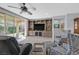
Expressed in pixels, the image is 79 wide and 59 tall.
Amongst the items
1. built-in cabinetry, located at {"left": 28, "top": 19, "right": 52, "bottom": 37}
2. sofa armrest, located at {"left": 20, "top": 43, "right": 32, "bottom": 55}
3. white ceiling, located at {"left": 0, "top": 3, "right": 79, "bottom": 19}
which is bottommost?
sofa armrest, located at {"left": 20, "top": 43, "right": 32, "bottom": 55}

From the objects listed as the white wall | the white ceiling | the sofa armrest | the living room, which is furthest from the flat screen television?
the white wall

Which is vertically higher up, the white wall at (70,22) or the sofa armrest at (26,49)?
the white wall at (70,22)

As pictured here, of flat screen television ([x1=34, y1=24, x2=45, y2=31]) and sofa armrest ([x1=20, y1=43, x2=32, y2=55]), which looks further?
flat screen television ([x1=34, y1=24, x2=45, y2=31])

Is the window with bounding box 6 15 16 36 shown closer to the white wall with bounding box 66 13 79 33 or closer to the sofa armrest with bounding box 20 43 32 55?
the sofa armrest with bounding box 20 43 32 55

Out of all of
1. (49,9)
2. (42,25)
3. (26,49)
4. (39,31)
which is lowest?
(26,49)

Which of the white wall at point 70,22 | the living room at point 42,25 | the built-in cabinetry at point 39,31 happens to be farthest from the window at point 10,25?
the white wall at point 70,22

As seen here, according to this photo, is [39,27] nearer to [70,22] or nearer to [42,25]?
[42,25]

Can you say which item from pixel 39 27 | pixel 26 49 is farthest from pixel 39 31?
pixel 26 49

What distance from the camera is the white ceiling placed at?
2408 mm

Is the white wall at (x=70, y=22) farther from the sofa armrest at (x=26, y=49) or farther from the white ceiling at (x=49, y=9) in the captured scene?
the sofa armrest at (x=26, y=49)

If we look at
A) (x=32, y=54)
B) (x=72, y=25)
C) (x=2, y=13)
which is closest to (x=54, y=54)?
(x=32, y=54)

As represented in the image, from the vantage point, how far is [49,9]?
251 centimetres

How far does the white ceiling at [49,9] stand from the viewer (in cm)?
241
